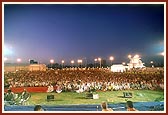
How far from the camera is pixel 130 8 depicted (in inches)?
202

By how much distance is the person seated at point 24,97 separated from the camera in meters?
5.16

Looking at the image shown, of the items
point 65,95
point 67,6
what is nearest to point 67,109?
point 65,95

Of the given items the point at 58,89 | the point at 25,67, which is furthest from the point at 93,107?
the point at 25,67

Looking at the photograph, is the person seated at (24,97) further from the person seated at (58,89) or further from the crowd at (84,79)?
the person seated at (58,89)

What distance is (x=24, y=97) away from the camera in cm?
516

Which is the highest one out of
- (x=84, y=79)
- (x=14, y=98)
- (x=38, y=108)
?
(x=84, y=79)

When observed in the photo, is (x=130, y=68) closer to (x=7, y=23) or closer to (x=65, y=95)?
(x=65, y=95)

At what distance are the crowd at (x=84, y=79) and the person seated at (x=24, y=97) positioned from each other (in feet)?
0.25

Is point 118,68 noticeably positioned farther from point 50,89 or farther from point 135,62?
point 50,89

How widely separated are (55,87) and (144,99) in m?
0.97

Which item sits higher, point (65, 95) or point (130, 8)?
point (130, 8)

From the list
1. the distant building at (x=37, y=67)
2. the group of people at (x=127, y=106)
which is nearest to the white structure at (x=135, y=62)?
the group of people at (x=127, y=106)

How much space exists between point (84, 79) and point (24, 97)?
68cm

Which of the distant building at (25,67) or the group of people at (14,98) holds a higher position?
the distant building at (25,67)
